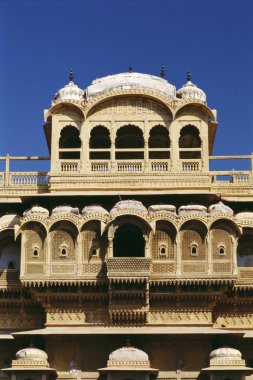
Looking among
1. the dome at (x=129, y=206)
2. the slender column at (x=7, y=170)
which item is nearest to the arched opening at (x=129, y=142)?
the dome at (x=129, y=206)

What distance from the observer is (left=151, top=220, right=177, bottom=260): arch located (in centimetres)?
2759

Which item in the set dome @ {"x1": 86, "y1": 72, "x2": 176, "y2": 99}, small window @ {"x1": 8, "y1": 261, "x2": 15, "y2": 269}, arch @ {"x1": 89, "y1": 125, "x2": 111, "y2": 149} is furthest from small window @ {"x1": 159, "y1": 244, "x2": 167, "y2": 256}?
dome @ {"x1": 86, "y1": 72, "x2": 176, "y2": 99}

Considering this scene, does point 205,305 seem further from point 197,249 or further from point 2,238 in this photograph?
point 2,238

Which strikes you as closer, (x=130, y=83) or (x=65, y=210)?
(x=65, y=210)

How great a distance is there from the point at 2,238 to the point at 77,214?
8.52 ft

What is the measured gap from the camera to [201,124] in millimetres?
30375

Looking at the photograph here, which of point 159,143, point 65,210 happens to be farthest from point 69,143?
point 65,210

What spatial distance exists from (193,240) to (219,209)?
1084 mm

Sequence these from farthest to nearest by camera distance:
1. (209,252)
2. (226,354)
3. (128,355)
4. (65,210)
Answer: (65,210)
(209,252)
(226,354)
(128,355)

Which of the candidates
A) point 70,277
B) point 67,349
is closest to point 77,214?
point 70,277

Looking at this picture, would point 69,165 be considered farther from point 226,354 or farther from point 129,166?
point 226,354

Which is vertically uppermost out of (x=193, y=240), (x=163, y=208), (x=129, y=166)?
(x=129, y=166)

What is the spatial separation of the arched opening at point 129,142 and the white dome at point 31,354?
266 inches

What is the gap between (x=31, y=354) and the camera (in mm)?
26188
